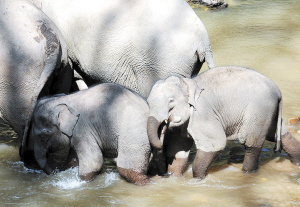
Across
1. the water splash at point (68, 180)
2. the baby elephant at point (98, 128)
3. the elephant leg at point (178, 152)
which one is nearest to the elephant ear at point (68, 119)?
the baby elephant at point (98, 128)

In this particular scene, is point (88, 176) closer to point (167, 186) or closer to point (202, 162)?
point (167, 186)

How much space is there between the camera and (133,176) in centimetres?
427

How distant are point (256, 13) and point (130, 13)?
769cm

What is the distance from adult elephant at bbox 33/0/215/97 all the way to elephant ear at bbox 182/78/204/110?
0.26 meters

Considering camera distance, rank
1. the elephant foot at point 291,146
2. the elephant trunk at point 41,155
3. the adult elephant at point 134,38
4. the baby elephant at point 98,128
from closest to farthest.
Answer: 1. the baby elephant at point 98,128
2. the elephant trunk at point 41,155
3. the adult elephant at point 134,38
4. the elephant foot at point 291,146

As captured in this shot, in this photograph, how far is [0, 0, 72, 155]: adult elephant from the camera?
14.2 ft

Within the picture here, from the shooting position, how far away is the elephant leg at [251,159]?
4484mm

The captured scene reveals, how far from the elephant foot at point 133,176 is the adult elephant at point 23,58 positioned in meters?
1.00

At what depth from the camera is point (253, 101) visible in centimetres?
436

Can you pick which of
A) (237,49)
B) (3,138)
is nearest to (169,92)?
(3,138)

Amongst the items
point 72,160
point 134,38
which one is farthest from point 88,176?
point 134,38

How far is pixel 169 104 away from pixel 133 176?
2.36 feet

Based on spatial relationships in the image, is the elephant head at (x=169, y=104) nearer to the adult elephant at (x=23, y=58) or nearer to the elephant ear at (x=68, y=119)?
the elephant ear at (x=68, y=119)

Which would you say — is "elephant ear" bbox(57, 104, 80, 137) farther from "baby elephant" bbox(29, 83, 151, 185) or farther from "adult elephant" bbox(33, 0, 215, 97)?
"adult elephant" bbox(33, 0, 215, 97)
